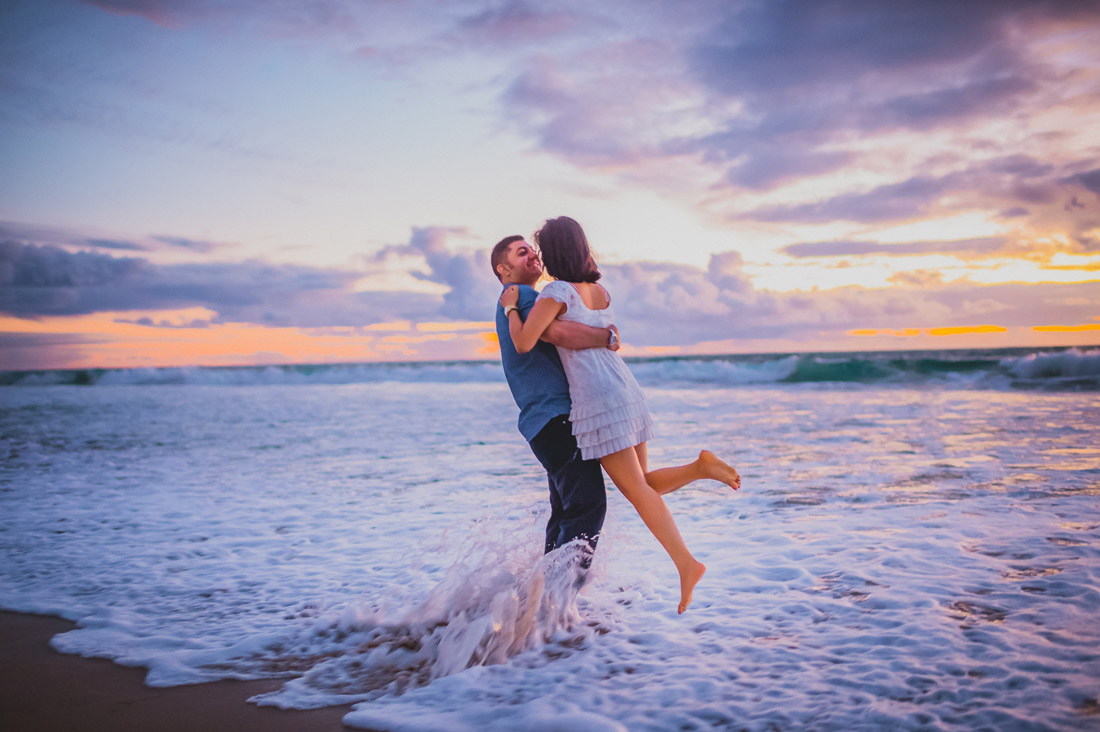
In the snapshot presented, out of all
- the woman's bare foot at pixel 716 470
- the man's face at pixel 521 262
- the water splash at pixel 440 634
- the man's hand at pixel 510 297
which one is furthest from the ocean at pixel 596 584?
the man's face at pixel 521 262

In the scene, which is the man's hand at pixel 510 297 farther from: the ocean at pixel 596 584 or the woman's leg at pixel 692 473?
the ocean at pixel 596 584

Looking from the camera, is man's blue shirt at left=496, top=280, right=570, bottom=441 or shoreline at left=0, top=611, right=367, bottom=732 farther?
man's blue shirt at left=496, top=280, right=570, bottom=441

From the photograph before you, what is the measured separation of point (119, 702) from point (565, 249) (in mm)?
2690

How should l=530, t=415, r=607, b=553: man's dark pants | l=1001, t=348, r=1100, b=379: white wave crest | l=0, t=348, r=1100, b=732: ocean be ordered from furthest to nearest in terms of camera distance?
l=1001, t=348, r=1100, b=379: white wave crest
l=530, t=415, r=607, b=553: man's dark pants
l=0, t=348, r=1100, b=732: ocean

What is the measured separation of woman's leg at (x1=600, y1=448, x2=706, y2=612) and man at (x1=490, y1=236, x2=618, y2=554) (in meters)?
0.11

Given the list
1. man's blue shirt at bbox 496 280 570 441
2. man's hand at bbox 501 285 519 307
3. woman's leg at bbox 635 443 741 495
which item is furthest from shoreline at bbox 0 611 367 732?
man's hand at bbox 501 285 519 307

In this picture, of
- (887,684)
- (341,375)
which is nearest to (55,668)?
(887,684)

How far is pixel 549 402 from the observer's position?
3105 millimetres

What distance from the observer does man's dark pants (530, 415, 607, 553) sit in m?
3.12

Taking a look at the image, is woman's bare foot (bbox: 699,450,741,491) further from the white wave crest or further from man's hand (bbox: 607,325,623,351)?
the white wave crest

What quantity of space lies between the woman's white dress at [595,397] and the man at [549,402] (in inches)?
2.7

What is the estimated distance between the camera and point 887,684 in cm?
267

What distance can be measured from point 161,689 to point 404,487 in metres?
4.44

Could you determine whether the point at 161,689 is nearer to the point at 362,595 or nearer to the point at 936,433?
the point at 362,595
